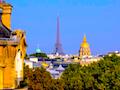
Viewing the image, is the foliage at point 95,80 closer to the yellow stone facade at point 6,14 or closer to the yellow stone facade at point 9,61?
the yellow stone facade at point 6,14

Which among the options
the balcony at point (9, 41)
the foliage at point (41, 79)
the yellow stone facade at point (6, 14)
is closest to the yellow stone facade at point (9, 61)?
the balcony at point (9, 41)

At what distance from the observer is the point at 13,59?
21.9 meters

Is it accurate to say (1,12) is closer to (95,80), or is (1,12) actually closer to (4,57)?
(4,57)

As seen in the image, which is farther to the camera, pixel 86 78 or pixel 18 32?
pixel 86 78

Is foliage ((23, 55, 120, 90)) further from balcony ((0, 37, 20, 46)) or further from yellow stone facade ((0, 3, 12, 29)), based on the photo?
balcony ((0, 37, 20, 46))

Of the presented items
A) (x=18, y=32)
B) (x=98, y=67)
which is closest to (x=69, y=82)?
(x=98, y=67)

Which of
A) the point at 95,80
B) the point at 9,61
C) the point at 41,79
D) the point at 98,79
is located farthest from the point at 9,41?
the point at 98,79

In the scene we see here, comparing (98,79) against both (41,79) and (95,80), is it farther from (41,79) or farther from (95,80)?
(41,79)

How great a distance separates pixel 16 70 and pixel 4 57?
1690mm

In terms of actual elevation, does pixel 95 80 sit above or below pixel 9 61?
above

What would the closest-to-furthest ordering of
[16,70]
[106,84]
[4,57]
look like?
[4,57], [16,70], [106,84]

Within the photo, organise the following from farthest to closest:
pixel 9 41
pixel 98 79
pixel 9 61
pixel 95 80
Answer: pixel 98 79
pixel 95 80
pixel 9 41
pixel 9 61

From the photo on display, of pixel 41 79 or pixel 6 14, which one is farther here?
pixel 41 79

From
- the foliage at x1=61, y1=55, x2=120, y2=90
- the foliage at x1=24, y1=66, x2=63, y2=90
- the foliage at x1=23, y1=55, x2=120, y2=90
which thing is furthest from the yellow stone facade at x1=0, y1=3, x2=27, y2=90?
the foliage at x1=61, y1=55, x2=120, y2=90
